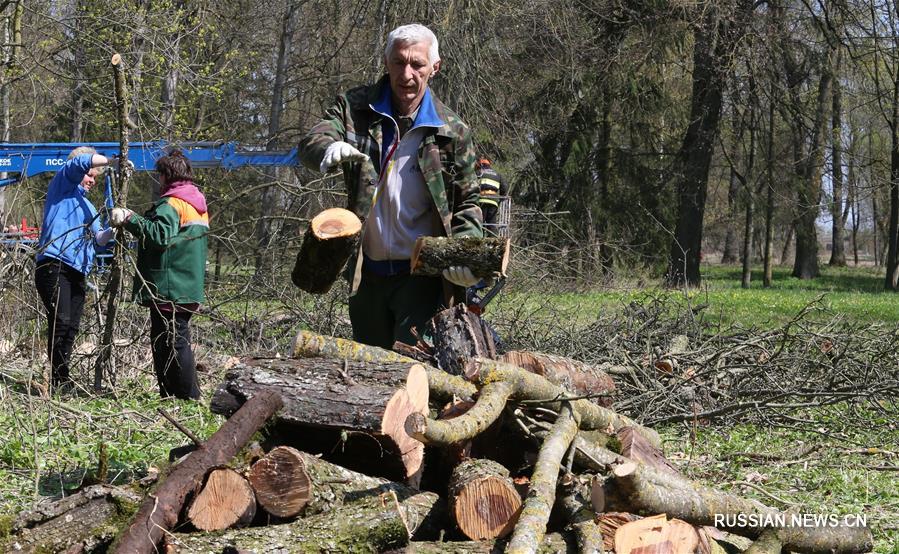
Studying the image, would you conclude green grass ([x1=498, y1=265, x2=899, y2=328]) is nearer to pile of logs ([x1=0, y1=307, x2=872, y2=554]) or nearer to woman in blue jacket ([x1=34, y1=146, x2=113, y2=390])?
woman in blue jacket ([x1=34, y1=146, x2=113, y2=390])

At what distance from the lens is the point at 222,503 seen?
299cm

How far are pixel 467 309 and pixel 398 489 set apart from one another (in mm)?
1045

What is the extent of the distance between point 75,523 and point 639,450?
2.03m

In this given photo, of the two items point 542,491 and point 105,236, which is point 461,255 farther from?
point 105,236

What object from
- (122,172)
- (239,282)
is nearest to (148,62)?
(239,282)

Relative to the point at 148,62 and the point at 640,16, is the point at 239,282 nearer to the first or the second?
the point at 148,62

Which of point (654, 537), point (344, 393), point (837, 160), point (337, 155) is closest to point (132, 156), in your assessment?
point (337, 155)

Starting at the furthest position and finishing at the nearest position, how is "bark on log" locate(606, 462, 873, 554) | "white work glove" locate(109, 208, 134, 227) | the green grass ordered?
the green grass, "white work glove" locate(109, 208, 134, 227), "bark on log" locate(606, 462, 873, 554)

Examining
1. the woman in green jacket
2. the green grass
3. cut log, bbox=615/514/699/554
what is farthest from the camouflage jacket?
the green grass

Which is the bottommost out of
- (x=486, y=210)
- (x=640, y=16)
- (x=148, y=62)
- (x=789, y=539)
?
(x=789, y=539)

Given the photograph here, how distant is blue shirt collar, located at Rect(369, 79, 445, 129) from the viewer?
406 centimetres

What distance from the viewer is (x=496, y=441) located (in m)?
3.67

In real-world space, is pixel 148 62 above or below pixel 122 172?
above

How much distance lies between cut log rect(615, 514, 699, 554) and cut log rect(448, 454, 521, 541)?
0.34m
